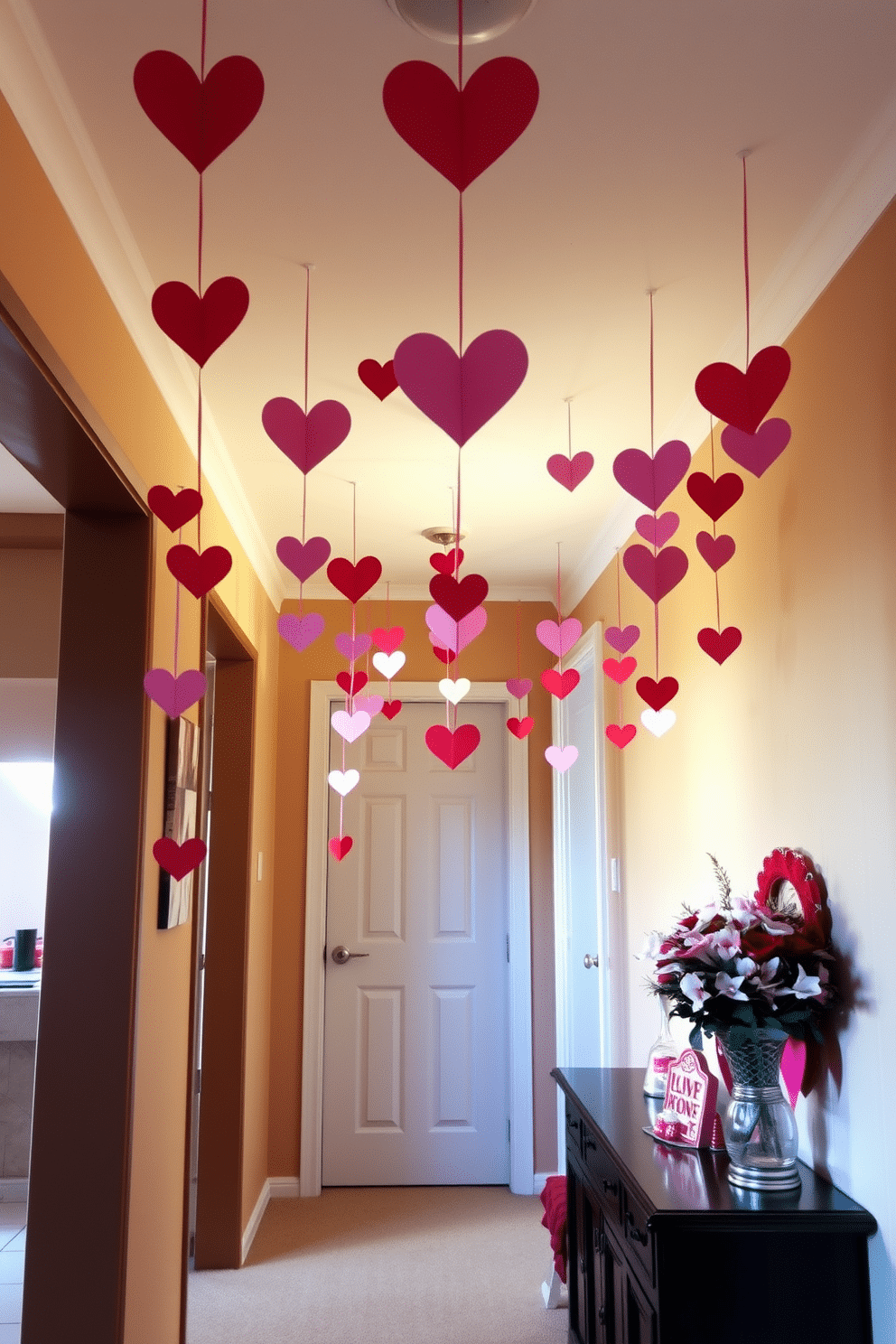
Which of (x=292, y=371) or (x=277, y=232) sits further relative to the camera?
(x=292, y=371)

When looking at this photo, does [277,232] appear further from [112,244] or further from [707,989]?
[707,989]

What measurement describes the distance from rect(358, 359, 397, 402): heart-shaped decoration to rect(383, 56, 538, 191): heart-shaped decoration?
888 millimetres

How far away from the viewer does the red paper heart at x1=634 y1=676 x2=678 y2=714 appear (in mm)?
2572

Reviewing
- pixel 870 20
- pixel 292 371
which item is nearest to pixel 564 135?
pixel 870 20

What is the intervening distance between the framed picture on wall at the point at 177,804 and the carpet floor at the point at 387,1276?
4.61 ft

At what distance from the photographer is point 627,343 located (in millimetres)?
2395

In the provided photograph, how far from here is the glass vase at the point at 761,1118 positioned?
1.84 metres

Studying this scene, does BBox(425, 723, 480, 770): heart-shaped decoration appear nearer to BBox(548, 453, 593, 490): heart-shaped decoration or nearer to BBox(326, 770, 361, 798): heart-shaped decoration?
BBox(548, 453, 593, 490): heart-shaped decoration

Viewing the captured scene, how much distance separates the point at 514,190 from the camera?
5.97 feet

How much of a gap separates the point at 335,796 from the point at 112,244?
2991mm

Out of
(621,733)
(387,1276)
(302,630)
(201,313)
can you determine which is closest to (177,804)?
(302,630)

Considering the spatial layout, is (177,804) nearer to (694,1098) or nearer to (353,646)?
(353,646)

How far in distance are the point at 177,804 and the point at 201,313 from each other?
53.4 inches

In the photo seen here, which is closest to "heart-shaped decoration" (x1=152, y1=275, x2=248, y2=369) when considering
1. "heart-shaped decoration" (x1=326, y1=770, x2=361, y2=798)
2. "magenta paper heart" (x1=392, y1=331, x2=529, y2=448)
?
"magenta paper heart" (x1=392, y1=331, x2=529, y2=448)
